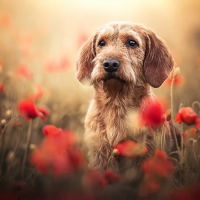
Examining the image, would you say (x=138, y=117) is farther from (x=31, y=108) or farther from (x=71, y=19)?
(x=71, y=19)

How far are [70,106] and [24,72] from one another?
0.40 m

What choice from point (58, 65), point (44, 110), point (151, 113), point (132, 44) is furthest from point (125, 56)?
point (44, 110)

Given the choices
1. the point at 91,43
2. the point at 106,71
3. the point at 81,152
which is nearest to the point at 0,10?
the point at 91,43

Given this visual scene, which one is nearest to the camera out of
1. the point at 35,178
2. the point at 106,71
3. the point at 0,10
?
the point at 106,71

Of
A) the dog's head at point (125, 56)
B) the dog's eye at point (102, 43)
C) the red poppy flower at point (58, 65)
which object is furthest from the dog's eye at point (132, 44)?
the red poppy flower at point (58, 65)

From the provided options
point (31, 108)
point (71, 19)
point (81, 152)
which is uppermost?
point (71, 19)

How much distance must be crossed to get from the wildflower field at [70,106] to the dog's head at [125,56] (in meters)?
0.10

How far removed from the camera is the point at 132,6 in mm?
2311

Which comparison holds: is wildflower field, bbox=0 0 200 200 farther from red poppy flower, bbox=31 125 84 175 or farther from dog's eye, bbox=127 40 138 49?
dog's eye, bbox=127 40 138 49

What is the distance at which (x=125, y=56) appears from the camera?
6.78 ft

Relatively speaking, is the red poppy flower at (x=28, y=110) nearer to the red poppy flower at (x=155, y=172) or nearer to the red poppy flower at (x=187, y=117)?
the red poppy flower at (x=155, y=172)

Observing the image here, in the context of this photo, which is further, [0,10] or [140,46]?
[0,10]

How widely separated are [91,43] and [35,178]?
0.95m

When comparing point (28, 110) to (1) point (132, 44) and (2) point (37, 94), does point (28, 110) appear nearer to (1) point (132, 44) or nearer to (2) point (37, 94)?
(2) point (37, 94)
